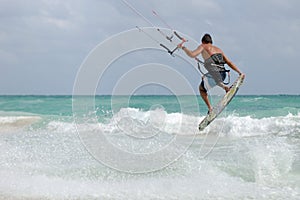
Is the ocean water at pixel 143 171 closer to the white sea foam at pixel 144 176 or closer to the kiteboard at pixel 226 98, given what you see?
the white sea foam at pixel 144 176

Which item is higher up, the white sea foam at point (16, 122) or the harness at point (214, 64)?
the harness at point (214, 64)

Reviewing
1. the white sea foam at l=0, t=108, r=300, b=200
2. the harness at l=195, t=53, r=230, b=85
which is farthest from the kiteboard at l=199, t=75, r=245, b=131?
the white sea foam at l=0, t=108, r=300, b=200

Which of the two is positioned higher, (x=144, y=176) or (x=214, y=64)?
(x=214, y=64)

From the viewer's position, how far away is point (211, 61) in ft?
26.9

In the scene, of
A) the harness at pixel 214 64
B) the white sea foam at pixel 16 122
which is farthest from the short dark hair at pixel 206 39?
the white sea foam at pixel 16 122

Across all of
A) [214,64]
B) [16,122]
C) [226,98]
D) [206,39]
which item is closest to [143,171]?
[226,98]

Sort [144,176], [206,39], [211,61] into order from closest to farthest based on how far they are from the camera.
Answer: [206,39]
[211,61]
[144,176]

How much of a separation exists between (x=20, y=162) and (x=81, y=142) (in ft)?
10.3

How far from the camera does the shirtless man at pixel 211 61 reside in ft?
26.2

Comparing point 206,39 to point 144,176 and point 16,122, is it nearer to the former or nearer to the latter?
point 144,176

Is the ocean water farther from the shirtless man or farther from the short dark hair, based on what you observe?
the short dark hair

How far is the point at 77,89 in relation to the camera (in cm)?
959

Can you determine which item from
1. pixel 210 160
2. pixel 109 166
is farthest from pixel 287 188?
pixel 109 166

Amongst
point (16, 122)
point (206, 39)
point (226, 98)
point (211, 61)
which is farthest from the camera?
point (16, 122)
